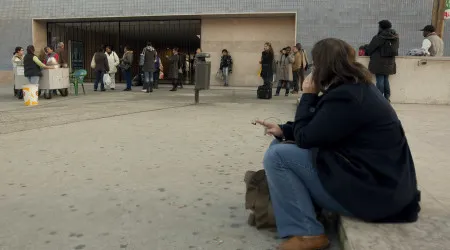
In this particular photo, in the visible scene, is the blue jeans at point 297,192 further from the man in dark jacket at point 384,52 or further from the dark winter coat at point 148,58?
the dark winter coat at point 148,58

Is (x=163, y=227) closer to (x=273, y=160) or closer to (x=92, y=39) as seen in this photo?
(x=273, y=160)

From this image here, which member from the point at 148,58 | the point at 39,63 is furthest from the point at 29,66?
the point at 148,58

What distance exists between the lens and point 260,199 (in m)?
2.55

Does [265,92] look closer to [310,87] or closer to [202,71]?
[202,71]

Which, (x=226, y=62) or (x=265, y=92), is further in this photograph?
(x=226, y=62)

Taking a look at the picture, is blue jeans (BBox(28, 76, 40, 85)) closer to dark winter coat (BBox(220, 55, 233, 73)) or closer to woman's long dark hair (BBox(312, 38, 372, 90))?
dark winter coat (BBox(220, 55, 233, 73))

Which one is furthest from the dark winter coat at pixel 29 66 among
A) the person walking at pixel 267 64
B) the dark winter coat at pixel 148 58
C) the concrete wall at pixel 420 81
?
the concrete wall at pixel 420 81

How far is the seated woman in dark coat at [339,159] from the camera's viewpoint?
82.0 inches

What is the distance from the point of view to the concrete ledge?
1.95m

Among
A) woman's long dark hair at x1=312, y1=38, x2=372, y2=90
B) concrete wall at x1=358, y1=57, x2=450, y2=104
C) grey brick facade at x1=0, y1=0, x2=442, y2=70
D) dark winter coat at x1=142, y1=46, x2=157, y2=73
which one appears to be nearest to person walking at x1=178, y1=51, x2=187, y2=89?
grey brick facade at x1=0, y1=0, x2=442, y2=70

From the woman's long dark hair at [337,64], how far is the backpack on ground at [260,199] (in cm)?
73

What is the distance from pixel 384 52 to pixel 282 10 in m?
9.27

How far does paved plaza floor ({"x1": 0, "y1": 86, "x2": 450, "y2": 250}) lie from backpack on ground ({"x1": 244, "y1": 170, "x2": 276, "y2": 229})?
0.28ft

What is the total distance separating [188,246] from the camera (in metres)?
2.40
